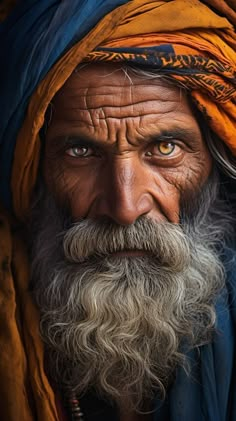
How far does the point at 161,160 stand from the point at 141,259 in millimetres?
266

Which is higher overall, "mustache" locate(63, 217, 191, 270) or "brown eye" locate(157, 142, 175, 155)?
"brown eye" locate(157, 142, 175, 155)

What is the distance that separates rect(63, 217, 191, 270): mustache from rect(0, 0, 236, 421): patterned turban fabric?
20 cm

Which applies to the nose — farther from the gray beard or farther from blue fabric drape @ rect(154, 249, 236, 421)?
blue fabric drape @ rect(154, 249, 236, 421)

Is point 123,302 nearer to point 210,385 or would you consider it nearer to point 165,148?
point 210,385

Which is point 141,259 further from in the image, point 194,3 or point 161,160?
point 194,3

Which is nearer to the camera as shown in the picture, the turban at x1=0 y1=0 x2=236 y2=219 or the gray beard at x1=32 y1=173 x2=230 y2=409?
the turban at x1=0 y1=0 x2=236 y2=219

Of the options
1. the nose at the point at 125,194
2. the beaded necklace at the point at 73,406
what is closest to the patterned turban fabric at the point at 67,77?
the beaded necklace at the point at 73,406

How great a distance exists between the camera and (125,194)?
243 centimetres

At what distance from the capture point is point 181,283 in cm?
→ 258

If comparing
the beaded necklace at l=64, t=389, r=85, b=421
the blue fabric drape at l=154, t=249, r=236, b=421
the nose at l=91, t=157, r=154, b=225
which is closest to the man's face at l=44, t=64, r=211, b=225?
the nose at l=91, t=157, r=154, b=225

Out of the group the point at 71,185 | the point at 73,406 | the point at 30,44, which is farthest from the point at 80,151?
the point at 73,406

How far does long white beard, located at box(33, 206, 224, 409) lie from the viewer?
8.24ft

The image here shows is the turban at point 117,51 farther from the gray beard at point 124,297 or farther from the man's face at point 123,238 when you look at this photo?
the gray beard at point 124,297

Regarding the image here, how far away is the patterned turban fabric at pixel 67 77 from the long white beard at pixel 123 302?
6cm
